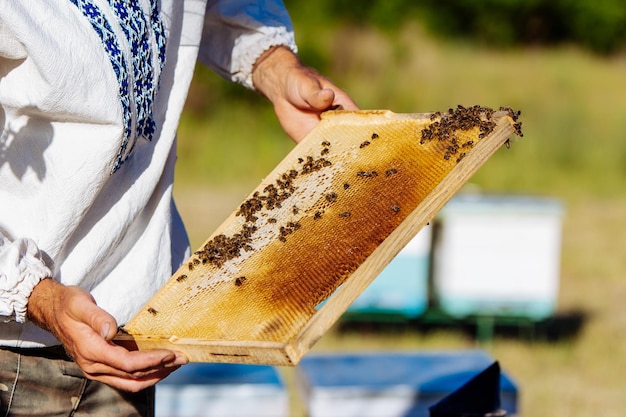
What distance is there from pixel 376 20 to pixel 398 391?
699 inches

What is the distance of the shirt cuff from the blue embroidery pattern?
1.48 feet

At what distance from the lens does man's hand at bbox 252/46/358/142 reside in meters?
2.23

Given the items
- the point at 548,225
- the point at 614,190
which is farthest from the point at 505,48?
the point at 548,225

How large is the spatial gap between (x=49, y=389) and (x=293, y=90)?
939 millimetres

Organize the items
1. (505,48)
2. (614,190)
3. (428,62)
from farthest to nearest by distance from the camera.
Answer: (505,48)
(428,62)
(614,190)

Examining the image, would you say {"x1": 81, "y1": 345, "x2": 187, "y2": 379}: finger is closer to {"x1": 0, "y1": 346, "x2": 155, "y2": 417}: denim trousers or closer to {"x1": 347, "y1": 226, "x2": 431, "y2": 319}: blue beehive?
{"x1": 0, "y1": 346, "x2": 155, "y2": 417}: denim trousers

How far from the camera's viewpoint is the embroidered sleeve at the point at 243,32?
2.34 meters

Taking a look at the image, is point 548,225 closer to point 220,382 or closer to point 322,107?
point 220,382

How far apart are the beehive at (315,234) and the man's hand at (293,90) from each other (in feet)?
0.28

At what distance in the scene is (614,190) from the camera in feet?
31.6

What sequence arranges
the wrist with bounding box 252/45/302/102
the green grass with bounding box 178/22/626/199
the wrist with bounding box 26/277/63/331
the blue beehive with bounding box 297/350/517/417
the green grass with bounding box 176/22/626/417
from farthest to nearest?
the green grass with bounding box 178/22/626/199
the green grass with bounding box 176/22/626/417
the blue beehive with bounding box 297/350/517/417
the wrist with bounding box 252/45/302/102
the wrist with bounding box 26/277/63/331

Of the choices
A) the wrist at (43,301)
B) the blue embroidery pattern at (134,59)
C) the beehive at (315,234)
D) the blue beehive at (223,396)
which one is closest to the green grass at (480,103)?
the blue beehive at (223,396)

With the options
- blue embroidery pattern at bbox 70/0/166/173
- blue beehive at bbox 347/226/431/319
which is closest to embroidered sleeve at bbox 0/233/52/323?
blue embroidery pattern at bbox 70/0/166/173

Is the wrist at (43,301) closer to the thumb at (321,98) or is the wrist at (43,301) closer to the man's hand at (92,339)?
the man's hand at (92,339)
